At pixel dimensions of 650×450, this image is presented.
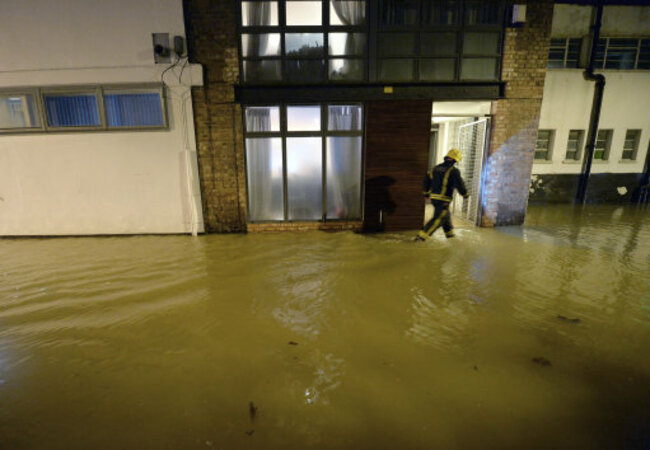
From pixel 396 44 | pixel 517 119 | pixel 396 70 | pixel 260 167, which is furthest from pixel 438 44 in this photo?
pixel 260 167

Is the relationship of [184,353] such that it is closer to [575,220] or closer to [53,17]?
[53,17]

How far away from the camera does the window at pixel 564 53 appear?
1093 centimetres

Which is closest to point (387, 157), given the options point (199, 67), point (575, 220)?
point (199, 67)

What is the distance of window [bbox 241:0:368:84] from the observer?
6844mm

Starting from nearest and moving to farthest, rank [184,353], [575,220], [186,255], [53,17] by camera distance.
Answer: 1. [184,353]
2. [186,255]
3. [53,17]
4. [575,220]

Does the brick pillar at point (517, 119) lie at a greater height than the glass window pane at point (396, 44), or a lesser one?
lesser

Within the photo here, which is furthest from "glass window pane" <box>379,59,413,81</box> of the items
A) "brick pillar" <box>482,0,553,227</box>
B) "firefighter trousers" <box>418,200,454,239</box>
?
"firefighter trousers" <box>418,200,454,239</box>

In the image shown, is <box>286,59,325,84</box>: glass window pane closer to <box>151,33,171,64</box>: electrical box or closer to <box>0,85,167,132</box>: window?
<box>151,33,171,64</box>: electrical box

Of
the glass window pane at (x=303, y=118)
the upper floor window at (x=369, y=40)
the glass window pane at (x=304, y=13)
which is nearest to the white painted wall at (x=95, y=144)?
the upper floor window at (x=369, y=40)

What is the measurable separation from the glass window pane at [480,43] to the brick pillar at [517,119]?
232mm

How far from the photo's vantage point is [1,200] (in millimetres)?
7559

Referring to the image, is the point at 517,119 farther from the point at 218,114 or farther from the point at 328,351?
the point at 328,351

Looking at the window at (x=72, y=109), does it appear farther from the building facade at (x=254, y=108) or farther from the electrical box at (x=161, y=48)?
the electrical box at (x=161, y=48)

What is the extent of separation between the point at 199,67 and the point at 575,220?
986cm
